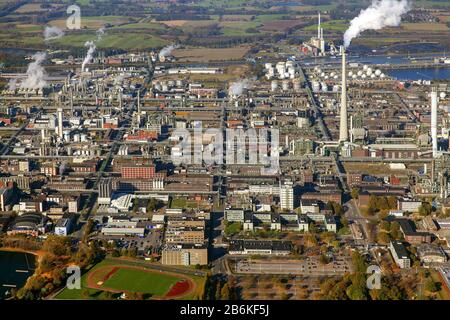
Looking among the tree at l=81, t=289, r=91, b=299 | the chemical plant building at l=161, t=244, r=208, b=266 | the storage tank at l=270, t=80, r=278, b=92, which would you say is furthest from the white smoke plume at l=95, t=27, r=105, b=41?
the tree at l=81, t=289, r=91, b=299

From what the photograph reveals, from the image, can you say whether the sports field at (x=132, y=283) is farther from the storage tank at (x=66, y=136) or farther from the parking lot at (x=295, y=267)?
the storage tank at (x=66, y=136)

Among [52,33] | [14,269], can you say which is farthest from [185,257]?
[52,33]

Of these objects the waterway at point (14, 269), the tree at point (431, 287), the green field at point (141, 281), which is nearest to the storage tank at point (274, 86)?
the waterway at point (14, 269)

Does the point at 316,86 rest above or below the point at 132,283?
above

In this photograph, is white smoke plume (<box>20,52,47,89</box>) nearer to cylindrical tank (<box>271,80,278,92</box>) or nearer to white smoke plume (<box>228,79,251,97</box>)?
white smoke plume (<box>228,79,251,97</box>)

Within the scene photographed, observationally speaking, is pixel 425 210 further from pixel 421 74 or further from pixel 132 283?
pixel 421 74
